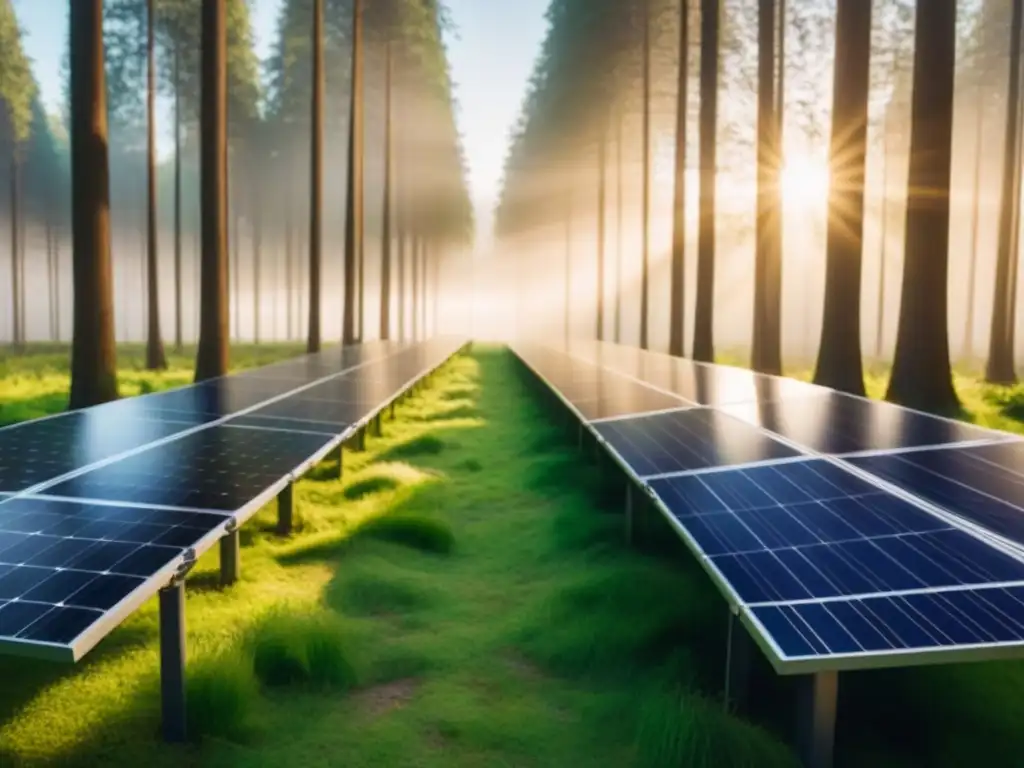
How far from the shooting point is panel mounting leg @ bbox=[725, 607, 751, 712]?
403 cm

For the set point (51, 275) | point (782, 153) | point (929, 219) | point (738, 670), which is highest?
point (782, 153)

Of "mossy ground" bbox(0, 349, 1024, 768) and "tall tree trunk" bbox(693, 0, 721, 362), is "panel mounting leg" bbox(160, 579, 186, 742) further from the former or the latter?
"tall tree trunk" bbox(693, 0, 721, 362)

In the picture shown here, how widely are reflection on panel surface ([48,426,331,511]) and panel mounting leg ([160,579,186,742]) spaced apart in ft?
2.83

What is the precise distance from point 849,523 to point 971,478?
3.50 feet

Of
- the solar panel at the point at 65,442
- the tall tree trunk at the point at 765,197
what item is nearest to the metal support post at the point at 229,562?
the solar panel at the point at 65,442

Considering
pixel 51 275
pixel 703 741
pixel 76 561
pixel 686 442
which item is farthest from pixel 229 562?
pixel 51 275

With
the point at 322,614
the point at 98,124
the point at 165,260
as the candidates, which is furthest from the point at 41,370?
the point at 165,260

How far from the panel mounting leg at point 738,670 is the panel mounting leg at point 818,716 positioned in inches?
22.5


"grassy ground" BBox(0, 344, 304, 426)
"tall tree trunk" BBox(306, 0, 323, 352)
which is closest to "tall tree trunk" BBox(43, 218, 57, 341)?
"grassy ground" BBox(0, 344, 304, 426)

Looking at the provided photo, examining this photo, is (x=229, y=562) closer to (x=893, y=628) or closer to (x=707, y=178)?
(x=893, y=628)

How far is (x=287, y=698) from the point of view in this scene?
4488mm

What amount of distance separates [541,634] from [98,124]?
9.31 meters

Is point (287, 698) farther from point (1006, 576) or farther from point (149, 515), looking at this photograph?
point (1006, 576)

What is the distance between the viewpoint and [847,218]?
1292 centimetres
